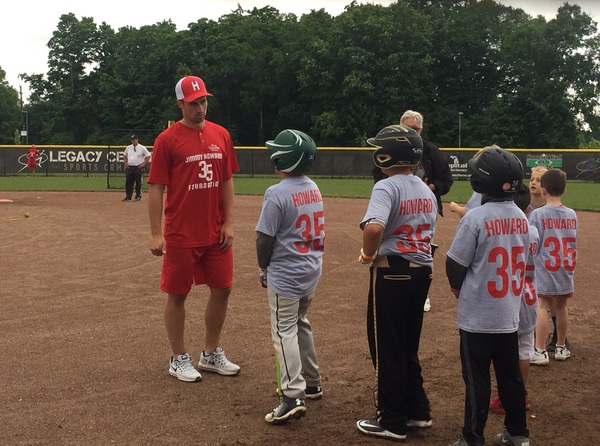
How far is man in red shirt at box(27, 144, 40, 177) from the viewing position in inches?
1537

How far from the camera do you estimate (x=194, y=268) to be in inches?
227

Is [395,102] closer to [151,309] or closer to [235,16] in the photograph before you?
[235,16]

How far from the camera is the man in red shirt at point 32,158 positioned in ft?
128

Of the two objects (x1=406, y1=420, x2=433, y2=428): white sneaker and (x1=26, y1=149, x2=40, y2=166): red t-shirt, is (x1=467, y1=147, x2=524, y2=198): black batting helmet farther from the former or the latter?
(x1=26, y1=149, x2=40, y2=166): red t-shirt

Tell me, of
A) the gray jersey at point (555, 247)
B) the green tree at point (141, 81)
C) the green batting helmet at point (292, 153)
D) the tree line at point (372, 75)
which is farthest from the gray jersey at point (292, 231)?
the green tree at point (141, 81)

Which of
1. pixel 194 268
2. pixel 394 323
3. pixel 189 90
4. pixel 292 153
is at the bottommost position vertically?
pixel 394 323

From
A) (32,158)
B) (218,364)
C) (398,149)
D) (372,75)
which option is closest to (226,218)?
(218,364)

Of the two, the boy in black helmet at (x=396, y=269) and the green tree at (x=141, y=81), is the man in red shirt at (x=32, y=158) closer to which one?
the green tree at (x=141, y=81)

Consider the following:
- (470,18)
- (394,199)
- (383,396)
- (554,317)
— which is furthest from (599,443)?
(470,18)

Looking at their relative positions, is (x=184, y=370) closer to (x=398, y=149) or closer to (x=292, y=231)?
(x=292, y=231)

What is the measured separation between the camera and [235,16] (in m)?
75.6

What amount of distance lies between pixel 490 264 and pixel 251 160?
37.4m

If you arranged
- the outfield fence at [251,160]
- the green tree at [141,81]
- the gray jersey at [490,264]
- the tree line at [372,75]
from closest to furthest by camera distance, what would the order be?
1. the gray jersey at [490,264]
2. the outfield fence at [251,160]
3. the tree line at [372,75]
4. the green tree at [141,81]

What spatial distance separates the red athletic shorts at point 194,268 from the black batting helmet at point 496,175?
2.14 m
